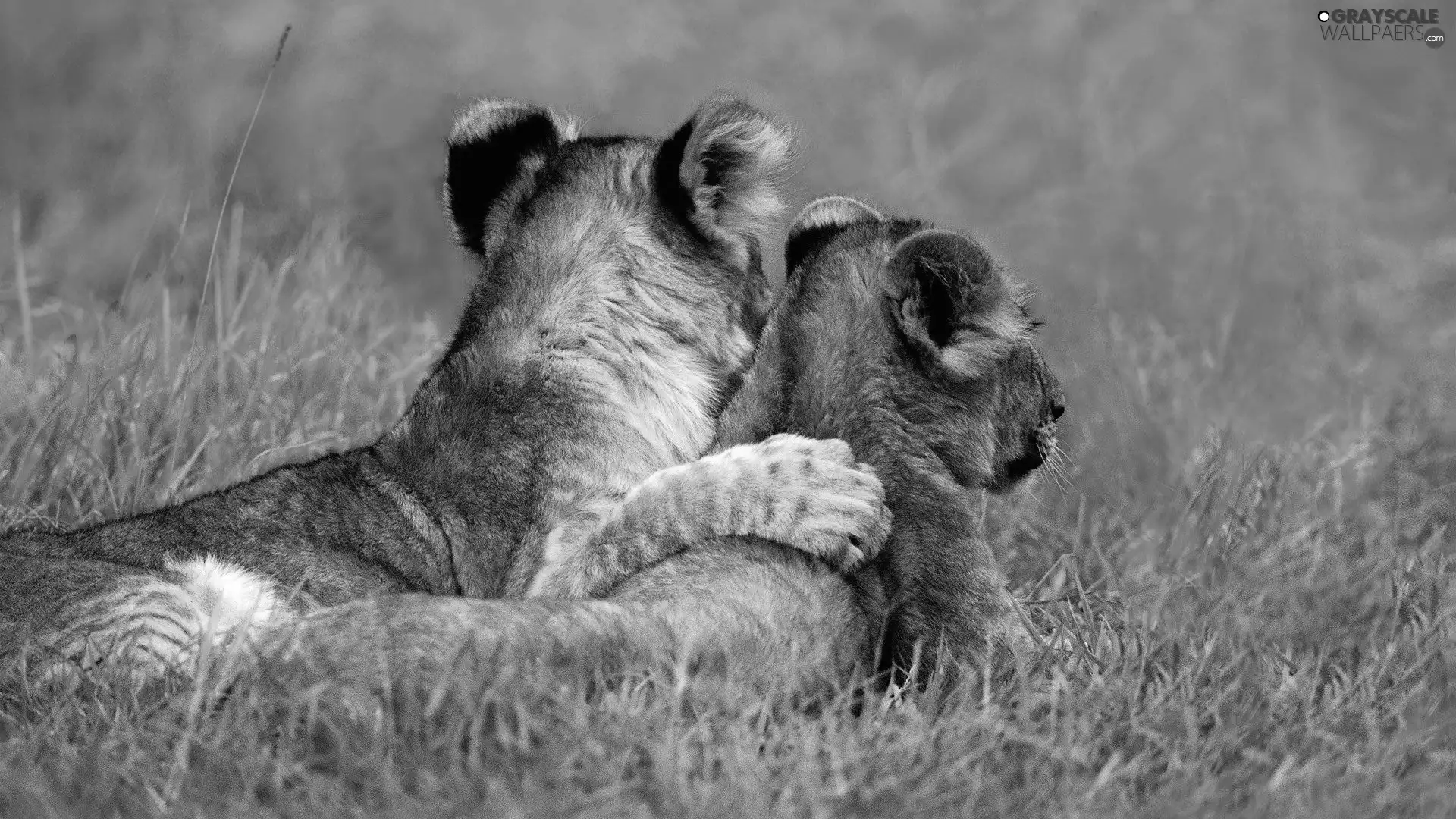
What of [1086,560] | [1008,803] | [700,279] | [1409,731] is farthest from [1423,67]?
[1008,803]

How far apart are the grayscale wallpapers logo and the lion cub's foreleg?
601 cm

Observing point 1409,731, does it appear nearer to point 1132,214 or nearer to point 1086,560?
point 1086,560

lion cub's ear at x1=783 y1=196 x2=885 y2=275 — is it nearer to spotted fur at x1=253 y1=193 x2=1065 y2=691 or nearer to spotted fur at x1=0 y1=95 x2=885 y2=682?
spotted fur at x1=253 y1=193 x2=1065 y2=691

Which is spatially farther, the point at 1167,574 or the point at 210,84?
the point at 210,84

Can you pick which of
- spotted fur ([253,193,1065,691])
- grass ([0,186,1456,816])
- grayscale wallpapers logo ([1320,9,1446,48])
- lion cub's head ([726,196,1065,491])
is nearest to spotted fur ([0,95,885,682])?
Result: spotted fur ([253,193,1065,691])

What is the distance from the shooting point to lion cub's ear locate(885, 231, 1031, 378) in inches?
161

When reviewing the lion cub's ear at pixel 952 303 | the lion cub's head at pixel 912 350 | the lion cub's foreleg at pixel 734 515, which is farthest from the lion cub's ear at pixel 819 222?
the lion cub's foreleg at pixel 734 515

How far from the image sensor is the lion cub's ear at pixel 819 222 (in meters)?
4.77

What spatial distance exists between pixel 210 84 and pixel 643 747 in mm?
9313

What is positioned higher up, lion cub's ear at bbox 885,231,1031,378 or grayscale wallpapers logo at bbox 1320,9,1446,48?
A: grayscale wallpapers logo at bbox 1320,9,1446,48

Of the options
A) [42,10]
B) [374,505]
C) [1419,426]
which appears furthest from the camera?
[42,10]

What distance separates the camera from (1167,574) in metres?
5.09

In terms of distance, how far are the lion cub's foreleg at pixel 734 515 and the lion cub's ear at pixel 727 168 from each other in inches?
39.4

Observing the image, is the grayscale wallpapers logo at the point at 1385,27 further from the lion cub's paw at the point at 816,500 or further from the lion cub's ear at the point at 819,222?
the lion cub's paw at the point at 816,500
